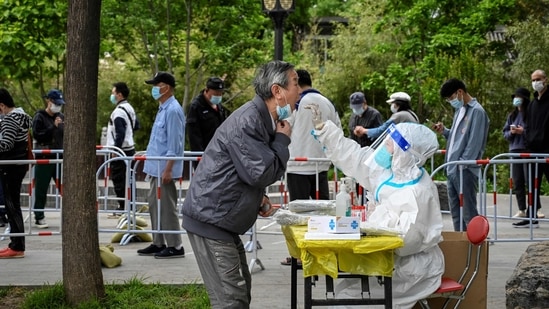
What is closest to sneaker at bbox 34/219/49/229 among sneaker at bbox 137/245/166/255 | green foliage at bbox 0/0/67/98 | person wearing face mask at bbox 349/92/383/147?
sneaker at bbox 137/245/166/255

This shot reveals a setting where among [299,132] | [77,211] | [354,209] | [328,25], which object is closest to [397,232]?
[354,209]

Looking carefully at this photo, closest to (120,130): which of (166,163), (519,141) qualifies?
(166,163)

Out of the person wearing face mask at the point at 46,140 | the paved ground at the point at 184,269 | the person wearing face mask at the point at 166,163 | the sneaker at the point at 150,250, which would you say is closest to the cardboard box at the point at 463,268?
the paved ground at the point at 184,269

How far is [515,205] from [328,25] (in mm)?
23700

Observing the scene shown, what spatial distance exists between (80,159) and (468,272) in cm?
318

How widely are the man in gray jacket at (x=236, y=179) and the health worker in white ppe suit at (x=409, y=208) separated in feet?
2.78

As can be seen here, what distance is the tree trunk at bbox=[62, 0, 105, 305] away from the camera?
746cm

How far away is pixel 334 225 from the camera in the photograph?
19.0 feet

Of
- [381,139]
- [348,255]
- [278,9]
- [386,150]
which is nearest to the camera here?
[348,255]

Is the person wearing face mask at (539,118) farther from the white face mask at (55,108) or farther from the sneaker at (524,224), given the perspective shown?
the white face mask at (55,108)

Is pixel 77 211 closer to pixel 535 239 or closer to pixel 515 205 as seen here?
pixel 535 239

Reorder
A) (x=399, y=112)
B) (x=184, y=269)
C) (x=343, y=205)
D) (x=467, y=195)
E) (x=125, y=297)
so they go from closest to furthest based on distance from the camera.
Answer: (x=343, y=205)
(x=125, y=297)
(x=184, y=269)
(x=467, y=195)
(x=399, y=112)

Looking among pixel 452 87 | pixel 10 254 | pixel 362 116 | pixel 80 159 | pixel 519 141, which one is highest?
pixel 452 87

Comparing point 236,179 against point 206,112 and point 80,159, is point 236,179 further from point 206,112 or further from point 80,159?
point 206,112
